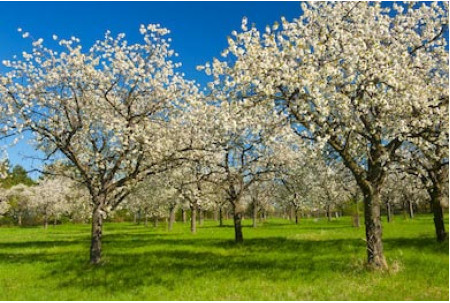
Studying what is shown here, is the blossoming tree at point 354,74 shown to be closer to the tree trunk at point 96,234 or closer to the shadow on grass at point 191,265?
A: the shadow on grass at point 191,265

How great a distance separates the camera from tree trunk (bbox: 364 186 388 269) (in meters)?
15.7

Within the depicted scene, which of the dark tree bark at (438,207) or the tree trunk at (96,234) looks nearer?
the tree trunk at (96,234)

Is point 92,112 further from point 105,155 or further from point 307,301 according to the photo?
point 307,301

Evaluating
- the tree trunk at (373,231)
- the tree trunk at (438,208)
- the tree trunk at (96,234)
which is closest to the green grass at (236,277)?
the tree trunk at (373,231)

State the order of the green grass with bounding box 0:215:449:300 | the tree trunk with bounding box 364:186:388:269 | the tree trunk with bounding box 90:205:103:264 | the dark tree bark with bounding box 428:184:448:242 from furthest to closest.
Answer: the dark tree bark with bounding box 428:184:448:242 → the tree trunk with bounding box 90:205:103:264 → the tree trunk with bounding box 364:186:388:269 → the green grass with bounding box 0:215:449:300

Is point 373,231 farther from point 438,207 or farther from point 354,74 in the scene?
point 438,207

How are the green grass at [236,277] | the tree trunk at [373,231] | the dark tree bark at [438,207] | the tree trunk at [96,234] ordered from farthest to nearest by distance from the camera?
the dark tree bark at [438,207]
the tree trunk at [96,234]
the tree trunk at [373,231]
the green grass at [236,277]

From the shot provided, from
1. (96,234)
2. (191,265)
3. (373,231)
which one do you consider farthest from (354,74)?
(96,234)

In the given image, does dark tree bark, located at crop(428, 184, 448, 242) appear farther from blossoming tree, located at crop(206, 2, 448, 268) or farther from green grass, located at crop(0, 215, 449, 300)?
blossoming tree, located at crop(206, 2, 448, 268)

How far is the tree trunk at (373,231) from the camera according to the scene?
15.7m

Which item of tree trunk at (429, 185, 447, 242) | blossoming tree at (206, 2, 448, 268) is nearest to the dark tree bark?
tree trunk at (429, 185, 447, 242)

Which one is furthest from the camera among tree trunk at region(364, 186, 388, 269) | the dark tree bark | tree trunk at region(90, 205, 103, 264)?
the dark tree bark

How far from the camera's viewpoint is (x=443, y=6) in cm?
1627

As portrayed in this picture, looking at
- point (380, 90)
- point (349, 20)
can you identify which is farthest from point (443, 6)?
point (380, 90)
